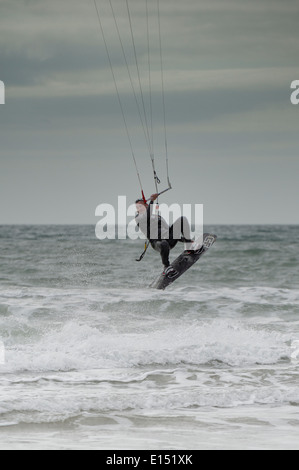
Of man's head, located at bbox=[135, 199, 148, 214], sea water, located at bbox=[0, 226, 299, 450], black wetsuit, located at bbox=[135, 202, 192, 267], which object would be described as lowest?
sea water, located at bbox=[0, 226, 299, 450]

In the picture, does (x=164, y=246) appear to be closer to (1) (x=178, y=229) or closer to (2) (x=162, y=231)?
(2) (x=162, y=231)

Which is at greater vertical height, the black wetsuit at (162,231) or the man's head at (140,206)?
the man's head at (140,206)

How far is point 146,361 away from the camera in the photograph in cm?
1189

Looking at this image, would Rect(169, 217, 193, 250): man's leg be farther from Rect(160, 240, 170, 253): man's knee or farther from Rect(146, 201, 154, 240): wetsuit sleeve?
Rect(146, 201, 154, 240): wetsuit sleeve

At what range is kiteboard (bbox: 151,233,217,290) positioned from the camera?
527 inches

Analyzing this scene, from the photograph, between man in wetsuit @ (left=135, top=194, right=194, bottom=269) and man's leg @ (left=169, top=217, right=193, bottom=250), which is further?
man's leg @ (left=169, top=217, right=193, bottom=250)

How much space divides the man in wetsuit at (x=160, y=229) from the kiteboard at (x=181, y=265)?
40 centimetres

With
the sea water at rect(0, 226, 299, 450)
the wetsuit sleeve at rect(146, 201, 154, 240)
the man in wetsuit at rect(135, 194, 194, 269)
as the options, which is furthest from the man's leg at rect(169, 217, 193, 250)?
the sea water at rect(0, 226, 299, 450)

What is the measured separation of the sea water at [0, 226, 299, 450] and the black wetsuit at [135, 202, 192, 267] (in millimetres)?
2073

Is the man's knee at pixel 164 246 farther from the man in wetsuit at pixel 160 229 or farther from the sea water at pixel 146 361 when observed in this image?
the sea water at pixel 146 361

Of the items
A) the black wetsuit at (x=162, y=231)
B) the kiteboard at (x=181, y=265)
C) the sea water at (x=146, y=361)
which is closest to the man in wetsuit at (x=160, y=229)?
the black wetsuit at (x=162, y=231)

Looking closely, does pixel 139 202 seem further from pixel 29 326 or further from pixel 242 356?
pixel 29 326

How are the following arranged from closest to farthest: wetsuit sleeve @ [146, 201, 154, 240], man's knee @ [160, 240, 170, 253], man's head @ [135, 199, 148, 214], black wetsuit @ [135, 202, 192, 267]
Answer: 1. wetsuit sleeve @ [146, 201, 154, 240]
2. man's head @ [135, 199, 148, 214]
3. black wetsuit @ [135, 202, 192, 267]
4. man's knee @ [160, 240, 170, 253]

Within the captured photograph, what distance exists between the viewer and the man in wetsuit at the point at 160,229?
39.9 ft
